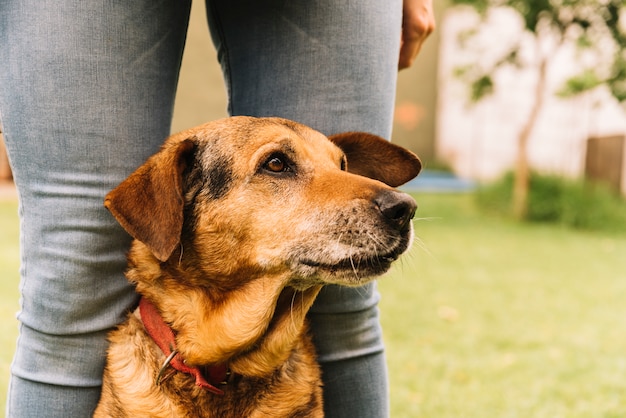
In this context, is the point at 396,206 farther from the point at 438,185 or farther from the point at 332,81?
the point at 438,185

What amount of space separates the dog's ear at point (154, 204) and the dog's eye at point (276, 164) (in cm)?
31

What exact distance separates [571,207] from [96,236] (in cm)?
1012

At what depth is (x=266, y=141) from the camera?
2.25 metres

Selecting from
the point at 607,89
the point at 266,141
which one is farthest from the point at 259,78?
the point at 607,89

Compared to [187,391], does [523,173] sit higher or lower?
lower

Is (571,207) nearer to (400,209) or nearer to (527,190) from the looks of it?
(527,190)

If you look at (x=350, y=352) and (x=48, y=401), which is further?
(x=350, y=352)

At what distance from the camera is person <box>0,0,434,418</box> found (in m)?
1.93

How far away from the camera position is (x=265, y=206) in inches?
85.4

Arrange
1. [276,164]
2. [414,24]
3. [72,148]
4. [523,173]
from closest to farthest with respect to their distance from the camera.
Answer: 1. [72,148]
2. [276,164]
3. [414,24]
4. [523,173]

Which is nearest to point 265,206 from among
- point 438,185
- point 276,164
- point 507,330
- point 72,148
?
point 276,164

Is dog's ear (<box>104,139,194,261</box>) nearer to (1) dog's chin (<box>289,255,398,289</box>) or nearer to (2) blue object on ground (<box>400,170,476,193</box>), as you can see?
(1) dog's chin (<box>289,255,398,289</box>)

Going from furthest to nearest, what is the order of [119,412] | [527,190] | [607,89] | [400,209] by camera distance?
[527,190]
[607,89]
[119,412]
[400,209]

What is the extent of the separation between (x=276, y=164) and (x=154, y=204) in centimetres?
45
